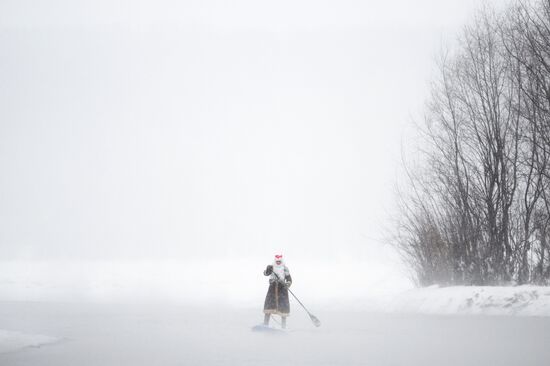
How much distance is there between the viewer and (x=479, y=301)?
1658 centimetres

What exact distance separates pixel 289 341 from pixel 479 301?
5793 mm

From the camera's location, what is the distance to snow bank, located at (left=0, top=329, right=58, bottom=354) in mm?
11288

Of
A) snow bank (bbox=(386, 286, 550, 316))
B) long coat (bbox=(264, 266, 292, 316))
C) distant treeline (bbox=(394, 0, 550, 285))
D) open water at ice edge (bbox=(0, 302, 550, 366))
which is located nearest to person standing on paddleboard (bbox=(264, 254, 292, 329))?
long coat (bbox=(264, 266, 292, 316))

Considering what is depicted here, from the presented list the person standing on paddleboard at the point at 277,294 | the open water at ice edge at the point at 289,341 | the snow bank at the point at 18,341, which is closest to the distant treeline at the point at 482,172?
the open water at ice edge at the point at 289,341

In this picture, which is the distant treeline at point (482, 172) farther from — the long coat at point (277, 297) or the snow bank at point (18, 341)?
the snow bank at point (18, 341)

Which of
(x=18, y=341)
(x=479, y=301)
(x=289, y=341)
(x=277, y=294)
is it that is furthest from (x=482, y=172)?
(x=18, y=341)

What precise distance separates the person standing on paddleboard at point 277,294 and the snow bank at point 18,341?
513cm

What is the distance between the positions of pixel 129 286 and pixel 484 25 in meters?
25.2

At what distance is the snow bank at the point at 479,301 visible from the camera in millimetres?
15359

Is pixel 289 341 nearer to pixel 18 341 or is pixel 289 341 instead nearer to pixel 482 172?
pixel 18 341

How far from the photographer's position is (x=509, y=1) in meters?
17.7

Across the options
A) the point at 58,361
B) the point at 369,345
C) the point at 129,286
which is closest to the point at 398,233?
the point at 369,345

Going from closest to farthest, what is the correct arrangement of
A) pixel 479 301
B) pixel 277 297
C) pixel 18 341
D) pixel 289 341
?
pixel 18 341
pixel 289 341
pixel 277 297
pixel 479 301

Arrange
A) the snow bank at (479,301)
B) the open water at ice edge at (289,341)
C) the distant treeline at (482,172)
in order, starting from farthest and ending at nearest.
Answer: the distant treeline at (482,172) → the snow bank at (479,301) → the open water at ice edge at (289,341)
